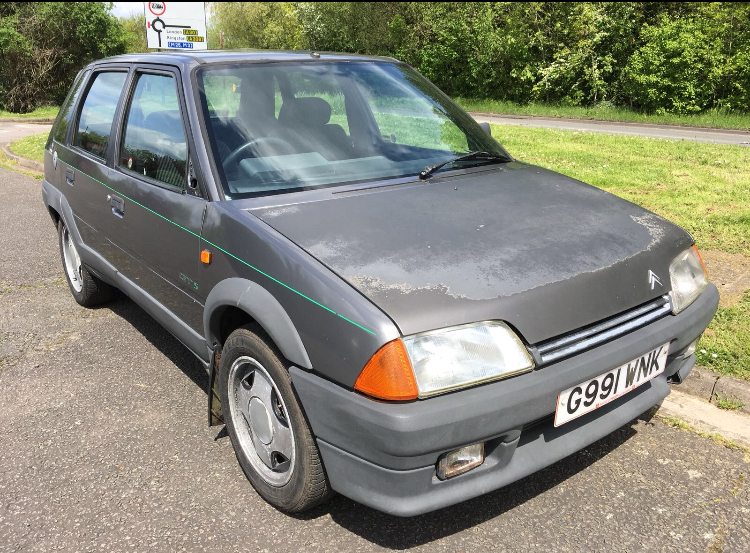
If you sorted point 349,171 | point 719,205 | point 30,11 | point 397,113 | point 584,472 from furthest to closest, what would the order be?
point 30,11 < point 719,205 < point 397,113 < point 349,171 < point 584,472

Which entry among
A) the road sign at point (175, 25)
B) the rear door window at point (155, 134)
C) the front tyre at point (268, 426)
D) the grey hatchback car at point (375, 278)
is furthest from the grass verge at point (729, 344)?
the road sign at point (175, 25)

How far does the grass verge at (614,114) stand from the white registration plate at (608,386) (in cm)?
1745

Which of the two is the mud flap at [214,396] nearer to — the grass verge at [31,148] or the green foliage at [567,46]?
the grass verge at [31,148]

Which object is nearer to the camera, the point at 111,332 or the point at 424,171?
the point at 424,171

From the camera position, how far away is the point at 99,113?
13.6 feet

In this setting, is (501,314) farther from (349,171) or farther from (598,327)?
(349,171)

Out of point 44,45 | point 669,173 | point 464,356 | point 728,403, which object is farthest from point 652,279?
point 44,45

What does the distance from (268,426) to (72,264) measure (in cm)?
303

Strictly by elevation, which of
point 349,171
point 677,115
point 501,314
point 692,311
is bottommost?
point 677,115

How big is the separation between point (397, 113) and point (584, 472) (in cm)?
212

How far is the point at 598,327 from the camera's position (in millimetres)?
2393

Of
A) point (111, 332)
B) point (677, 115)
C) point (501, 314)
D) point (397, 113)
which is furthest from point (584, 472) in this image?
point (677, 115)

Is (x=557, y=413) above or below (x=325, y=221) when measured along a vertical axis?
below

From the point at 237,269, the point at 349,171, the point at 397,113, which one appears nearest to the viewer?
the point at 237,269
